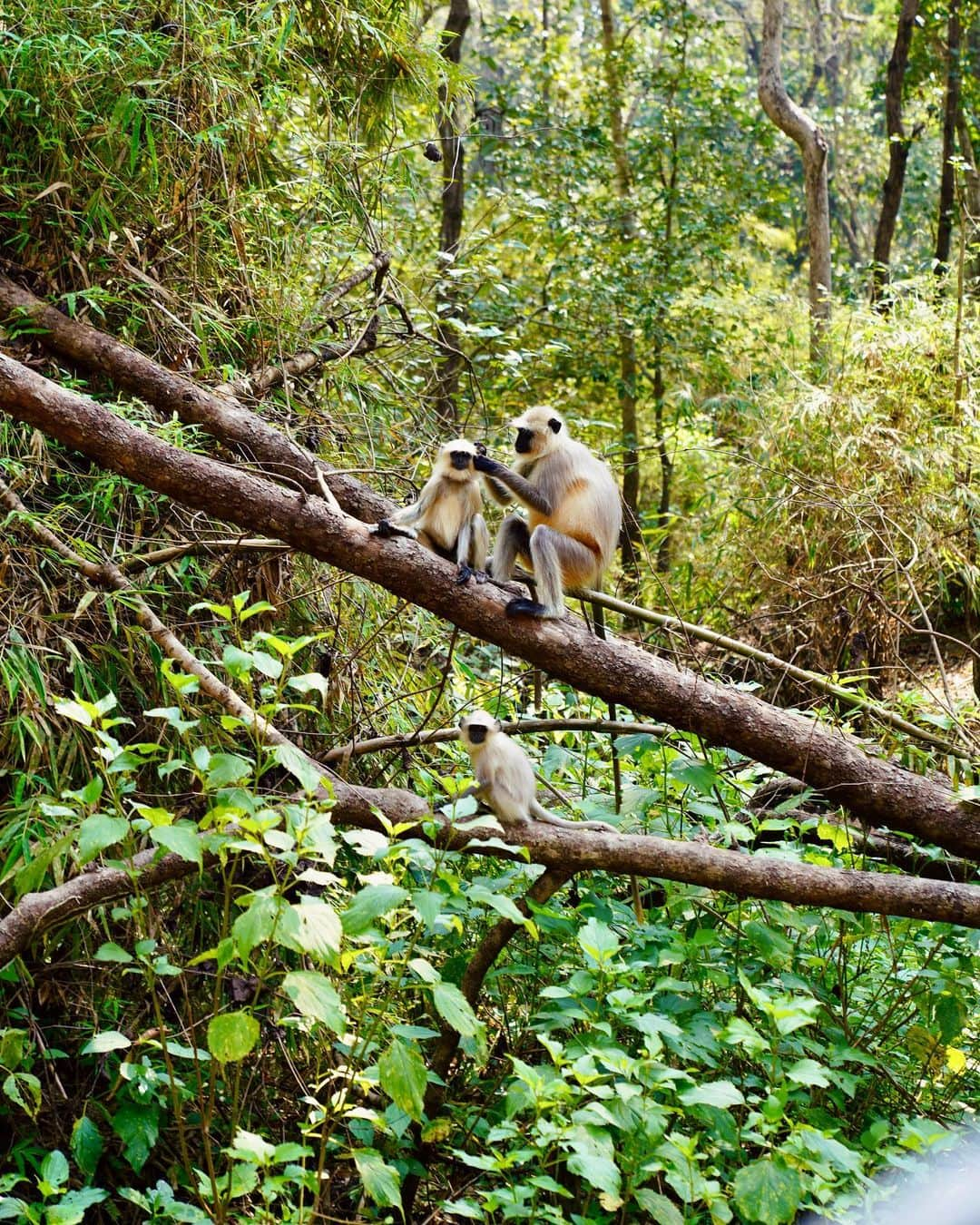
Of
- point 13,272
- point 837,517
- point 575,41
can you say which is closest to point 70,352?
point 13,272

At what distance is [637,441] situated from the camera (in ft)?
43.8

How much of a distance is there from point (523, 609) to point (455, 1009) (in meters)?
2.02

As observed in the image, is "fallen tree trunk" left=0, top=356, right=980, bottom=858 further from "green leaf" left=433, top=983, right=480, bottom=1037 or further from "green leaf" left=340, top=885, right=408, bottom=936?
"green leaf" left=340, top=885, right=408, bottom=936

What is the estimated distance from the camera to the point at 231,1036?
2.74 meters

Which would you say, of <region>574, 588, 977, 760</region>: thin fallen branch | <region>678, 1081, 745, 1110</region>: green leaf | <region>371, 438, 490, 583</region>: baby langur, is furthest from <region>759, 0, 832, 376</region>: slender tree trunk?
<region>678, 1081, 745, 1110</region>: green leaf

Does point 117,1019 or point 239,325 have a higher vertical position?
point 239,325

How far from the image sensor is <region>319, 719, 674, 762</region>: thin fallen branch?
516 centimetres

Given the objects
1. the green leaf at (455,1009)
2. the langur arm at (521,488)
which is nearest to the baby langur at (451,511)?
the langur arm at (521,488)

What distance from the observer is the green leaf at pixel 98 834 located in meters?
2.69

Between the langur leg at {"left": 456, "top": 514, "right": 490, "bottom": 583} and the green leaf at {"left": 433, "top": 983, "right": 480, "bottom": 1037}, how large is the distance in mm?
2514

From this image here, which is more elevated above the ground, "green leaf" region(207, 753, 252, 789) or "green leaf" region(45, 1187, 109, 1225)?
"green leaf" region(207, 753, 252, 789)

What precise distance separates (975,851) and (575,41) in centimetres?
1878

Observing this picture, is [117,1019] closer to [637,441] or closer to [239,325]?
[239,325]

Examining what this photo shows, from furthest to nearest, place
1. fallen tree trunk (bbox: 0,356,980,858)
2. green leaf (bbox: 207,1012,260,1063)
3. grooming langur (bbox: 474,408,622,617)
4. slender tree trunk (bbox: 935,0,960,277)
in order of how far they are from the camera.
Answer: slender tree trunk (bbox: 935,0,960,277) → grooming langur (bbox: 474,408,622,617) → fallen tree trunk (bbox: 0,356,980,858) → green leaf (bbox: 207,1012,260,1063)
